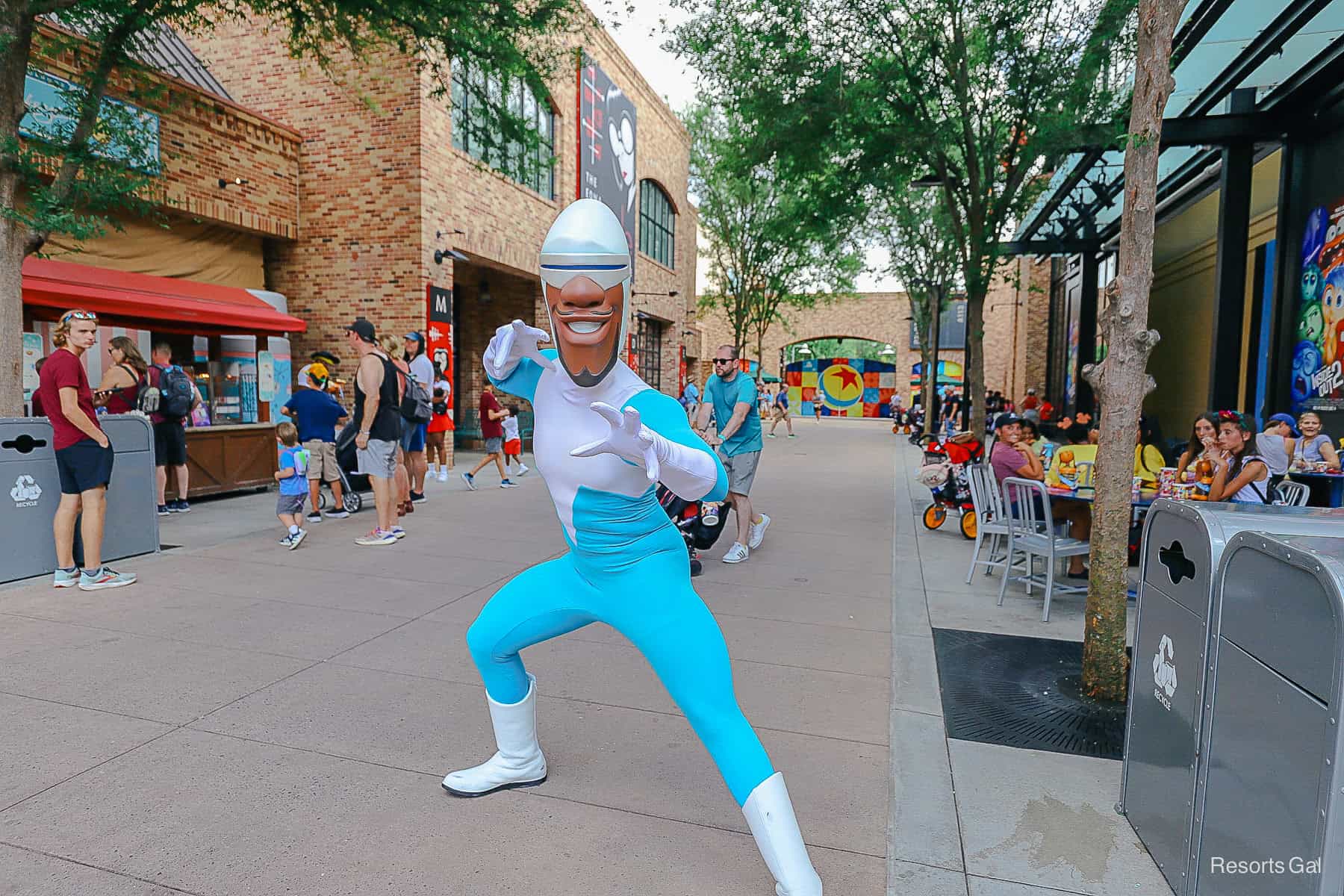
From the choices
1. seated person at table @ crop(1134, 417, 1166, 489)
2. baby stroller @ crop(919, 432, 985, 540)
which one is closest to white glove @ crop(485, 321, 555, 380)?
seated person at table @ crop(1134, 417, 1166, 489)

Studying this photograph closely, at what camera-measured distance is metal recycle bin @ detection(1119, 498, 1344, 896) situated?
227 centimetres

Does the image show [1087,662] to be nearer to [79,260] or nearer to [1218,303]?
[1218,303]

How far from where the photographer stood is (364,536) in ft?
24.5

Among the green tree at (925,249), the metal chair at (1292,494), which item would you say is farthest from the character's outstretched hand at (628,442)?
the green tree at (925,249)

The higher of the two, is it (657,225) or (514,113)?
(657,225)

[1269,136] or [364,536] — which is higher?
[1269,136]

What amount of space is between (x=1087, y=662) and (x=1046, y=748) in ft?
2.33

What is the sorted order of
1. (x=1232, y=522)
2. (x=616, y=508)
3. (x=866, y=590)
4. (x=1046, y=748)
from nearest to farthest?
1. (x=1232, y=522)
2. (x=616, y=508)
3. (x=1046, y=748)
4. (x=866, y=590)

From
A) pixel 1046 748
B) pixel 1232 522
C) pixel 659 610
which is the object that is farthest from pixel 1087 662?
pixel 659 610

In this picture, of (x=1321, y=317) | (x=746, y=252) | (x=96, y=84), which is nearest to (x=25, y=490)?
(x=96, y=84)

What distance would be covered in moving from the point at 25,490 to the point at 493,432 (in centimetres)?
590

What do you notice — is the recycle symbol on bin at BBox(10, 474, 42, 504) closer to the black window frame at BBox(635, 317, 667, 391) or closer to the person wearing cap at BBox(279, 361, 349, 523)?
the person wearing cap at BBox(279, 361, 349, 523)

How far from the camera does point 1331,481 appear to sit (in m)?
7.58

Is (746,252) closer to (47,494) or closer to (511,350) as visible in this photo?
(47,494)
